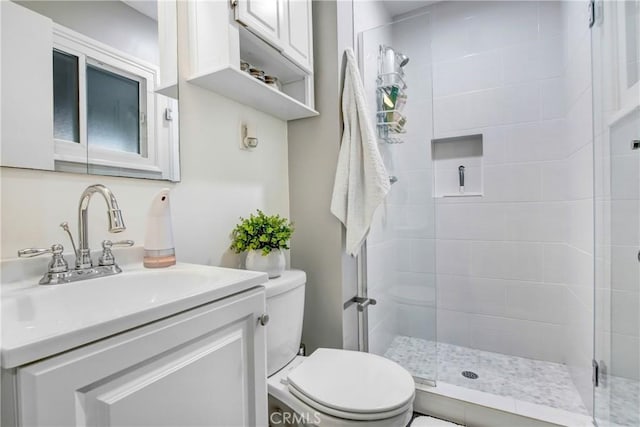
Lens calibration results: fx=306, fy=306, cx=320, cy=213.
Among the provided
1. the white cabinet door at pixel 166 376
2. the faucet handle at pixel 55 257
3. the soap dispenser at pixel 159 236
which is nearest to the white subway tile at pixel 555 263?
the white cabinet door at pixel 166 376

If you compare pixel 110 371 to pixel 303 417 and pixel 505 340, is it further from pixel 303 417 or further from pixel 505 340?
pixel 505 340

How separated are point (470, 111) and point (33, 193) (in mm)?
2272

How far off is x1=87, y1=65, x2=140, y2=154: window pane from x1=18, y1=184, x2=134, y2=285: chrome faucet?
207 mm

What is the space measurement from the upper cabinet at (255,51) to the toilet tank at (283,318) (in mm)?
766

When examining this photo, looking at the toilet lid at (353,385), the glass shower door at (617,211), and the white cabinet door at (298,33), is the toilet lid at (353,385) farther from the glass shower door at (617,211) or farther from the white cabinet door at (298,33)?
the white cabinet door at (298,33)

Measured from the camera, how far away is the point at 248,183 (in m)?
1.40

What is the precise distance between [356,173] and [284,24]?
2.32 feet

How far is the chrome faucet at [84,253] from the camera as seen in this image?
0.73 m

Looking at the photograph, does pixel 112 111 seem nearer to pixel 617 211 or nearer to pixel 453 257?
pixel 617 211

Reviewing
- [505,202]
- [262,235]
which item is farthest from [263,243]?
[505,202]

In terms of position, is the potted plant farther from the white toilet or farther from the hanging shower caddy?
the hanging shower caddy

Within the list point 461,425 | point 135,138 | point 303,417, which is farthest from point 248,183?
point 461,425

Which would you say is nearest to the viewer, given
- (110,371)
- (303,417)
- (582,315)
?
(110,371)

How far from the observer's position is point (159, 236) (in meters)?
0.95
